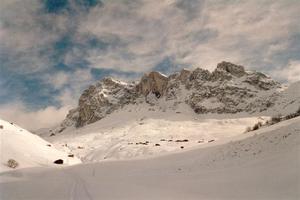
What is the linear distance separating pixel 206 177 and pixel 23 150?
70.7 ft

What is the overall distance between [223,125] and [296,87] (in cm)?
4370

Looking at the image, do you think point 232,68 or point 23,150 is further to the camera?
point 232,68

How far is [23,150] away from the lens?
32.4 m

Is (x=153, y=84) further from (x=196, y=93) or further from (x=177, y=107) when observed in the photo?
(x=177, y=107)

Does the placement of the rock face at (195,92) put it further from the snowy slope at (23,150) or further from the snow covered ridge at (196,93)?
the snowy slope at (23,150)

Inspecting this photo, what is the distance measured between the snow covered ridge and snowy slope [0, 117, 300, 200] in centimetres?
8076

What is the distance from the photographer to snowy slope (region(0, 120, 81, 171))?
Result: 29591 mm

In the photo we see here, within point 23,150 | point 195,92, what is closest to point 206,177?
point 23,150

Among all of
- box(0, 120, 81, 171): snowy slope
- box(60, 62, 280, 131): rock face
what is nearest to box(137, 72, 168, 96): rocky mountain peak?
box(60, 62, 280, 131): rock face

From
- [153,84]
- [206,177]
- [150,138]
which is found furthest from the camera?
[153,84]

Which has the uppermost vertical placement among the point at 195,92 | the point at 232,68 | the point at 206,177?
the point at 232,68

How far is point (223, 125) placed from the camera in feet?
273

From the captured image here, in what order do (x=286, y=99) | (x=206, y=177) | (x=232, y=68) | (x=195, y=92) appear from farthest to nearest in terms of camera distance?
(x=232, y=68) → (x=195, y=92) → (x=286, y=99) → (x=206, y=177)

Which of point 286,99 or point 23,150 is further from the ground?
point 286,99
